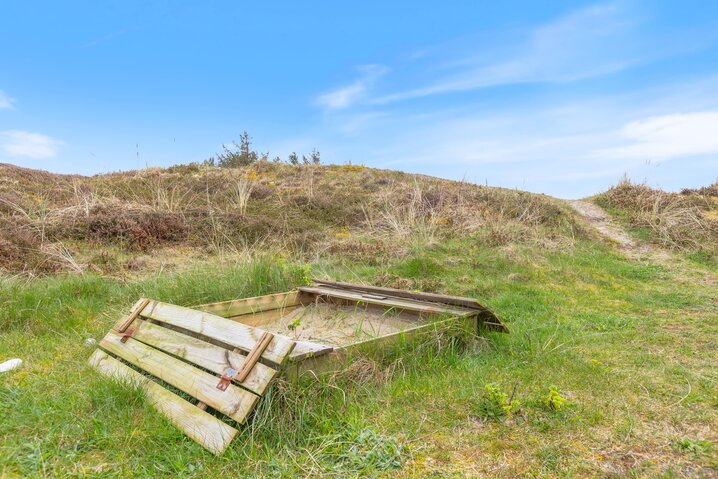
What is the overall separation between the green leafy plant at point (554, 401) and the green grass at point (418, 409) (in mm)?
45

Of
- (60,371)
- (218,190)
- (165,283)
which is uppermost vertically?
(218,190)

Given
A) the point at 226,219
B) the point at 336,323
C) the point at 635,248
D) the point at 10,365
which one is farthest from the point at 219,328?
the point at 635,248

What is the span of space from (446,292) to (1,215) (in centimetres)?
800

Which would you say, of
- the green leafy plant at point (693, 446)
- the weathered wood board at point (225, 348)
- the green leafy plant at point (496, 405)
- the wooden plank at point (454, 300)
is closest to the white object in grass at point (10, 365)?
the weathered wood board at point (225, 348)

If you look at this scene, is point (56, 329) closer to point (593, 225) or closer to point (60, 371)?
point (60, 371)

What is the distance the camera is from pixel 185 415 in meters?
2.92

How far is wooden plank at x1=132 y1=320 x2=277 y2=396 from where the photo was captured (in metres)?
2.86

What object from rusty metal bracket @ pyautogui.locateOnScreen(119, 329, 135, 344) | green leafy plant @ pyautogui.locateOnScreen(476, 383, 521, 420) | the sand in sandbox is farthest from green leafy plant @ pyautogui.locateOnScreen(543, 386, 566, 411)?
rusty metal bracket @ pyautogui.locateOnScreen(119, 329, 135, 344)

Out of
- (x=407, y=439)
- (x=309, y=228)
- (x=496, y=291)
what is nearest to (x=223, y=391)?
(x=407, y=439)

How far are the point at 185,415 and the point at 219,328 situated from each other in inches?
28.3

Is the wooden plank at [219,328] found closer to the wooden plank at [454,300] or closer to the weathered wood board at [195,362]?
the weathered wood board at [195,362]

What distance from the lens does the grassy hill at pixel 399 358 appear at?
2574 mm

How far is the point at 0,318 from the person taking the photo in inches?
195

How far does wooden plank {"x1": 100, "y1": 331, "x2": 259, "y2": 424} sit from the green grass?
125 mm
